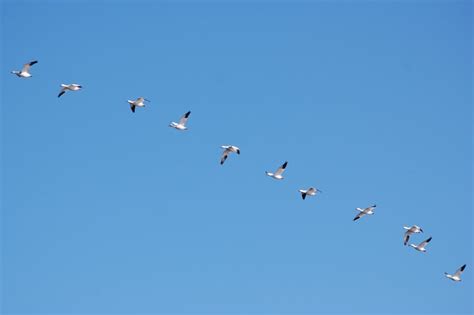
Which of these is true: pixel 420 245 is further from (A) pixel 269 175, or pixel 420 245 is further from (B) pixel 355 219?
(A) pixel 269 175

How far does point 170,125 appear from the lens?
78.1 metres

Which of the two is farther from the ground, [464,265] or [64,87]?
[64,87]

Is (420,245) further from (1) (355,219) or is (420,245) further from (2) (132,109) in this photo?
(2) (132,109)

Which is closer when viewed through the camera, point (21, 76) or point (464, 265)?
point (21, 76)

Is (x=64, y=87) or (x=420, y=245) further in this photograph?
(x=420, y=245)

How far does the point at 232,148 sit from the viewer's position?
78000mm

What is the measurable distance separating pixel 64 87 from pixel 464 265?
28.2 m

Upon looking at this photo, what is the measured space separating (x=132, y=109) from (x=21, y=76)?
23.1 feet

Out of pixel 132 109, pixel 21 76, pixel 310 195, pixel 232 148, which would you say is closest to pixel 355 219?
pixel 310 195

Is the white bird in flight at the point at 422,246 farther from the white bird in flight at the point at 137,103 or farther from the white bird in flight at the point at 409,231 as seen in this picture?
the white bird in flight at the point at 137,103

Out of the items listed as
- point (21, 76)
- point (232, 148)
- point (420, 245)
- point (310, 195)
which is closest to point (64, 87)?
point (21, 76)

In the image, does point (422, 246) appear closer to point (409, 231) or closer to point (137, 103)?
point (409, 231)

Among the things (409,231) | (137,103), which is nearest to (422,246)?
(409,231)

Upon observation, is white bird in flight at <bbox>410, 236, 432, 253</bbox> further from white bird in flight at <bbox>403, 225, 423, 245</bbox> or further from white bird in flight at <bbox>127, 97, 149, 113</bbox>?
white bird in flight at <bbox>127, 97, 149, 113</bbox>
